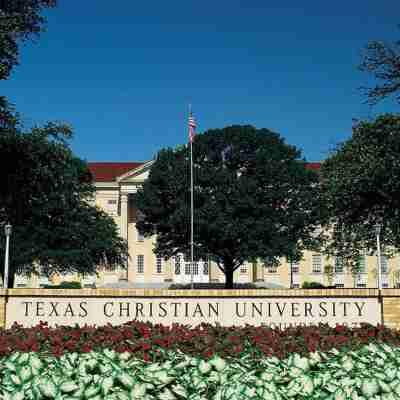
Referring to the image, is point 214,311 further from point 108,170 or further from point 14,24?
point 108,170

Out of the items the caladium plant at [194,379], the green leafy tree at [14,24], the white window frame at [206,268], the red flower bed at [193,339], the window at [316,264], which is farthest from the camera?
the window at [316,264]

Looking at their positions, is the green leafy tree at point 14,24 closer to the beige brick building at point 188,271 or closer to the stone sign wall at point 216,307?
the stone sign wall at point 216,307

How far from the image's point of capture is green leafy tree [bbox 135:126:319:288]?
47750 mm

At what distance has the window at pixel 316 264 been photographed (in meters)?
79.4

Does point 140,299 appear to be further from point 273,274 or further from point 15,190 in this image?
point 273,274

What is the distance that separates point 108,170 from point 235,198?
44514 millimetres

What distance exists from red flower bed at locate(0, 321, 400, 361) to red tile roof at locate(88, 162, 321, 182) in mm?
75394

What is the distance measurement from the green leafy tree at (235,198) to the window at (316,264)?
28.6 m

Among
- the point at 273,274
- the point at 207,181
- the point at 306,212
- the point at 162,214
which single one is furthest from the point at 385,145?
the point at 273,274

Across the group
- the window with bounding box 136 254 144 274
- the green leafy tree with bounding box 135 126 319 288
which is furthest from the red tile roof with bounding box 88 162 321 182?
the green leafy tree with bounding box 135 126 319 288

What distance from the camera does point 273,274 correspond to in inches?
3150

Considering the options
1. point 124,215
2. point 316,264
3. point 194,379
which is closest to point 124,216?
point 124,215

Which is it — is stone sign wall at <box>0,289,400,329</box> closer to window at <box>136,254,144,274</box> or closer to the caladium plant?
the caladium plant

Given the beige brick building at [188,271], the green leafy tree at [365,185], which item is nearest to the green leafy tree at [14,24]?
the green leafy tree at [365,185]
